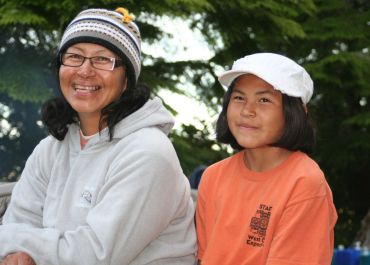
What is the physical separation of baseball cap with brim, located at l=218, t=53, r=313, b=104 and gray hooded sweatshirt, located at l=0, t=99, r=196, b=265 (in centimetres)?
36

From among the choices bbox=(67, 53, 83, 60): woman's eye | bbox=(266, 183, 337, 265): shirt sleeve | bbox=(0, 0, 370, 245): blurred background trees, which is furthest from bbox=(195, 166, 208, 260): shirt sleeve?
bbox=(0, 0, 370, 245): blurred background trees

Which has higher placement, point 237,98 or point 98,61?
point 98,61

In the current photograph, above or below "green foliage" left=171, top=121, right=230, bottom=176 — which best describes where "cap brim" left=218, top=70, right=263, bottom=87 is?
above

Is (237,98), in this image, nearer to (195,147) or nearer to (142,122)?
(142,122)

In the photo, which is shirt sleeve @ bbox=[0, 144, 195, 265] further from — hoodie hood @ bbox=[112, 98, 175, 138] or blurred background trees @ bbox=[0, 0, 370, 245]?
A: blurred background trees @ bbox=[0, 0, 370, 245]

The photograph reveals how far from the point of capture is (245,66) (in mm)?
2508

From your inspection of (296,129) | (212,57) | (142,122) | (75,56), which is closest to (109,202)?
(142,122)

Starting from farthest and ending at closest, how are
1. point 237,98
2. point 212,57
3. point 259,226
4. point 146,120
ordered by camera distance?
1. point 212,57
2. point 237,98
3. point 146,120
4. point 259,226

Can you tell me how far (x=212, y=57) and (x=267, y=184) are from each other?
165 inches

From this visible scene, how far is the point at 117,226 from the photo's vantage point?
7.22ft

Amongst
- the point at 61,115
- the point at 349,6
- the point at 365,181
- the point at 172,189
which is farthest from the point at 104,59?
the point at 365,181

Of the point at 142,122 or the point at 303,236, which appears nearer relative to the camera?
the point at 303,236

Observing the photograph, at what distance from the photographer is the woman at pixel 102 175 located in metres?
2.24

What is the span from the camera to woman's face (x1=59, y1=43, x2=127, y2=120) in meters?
2.50
